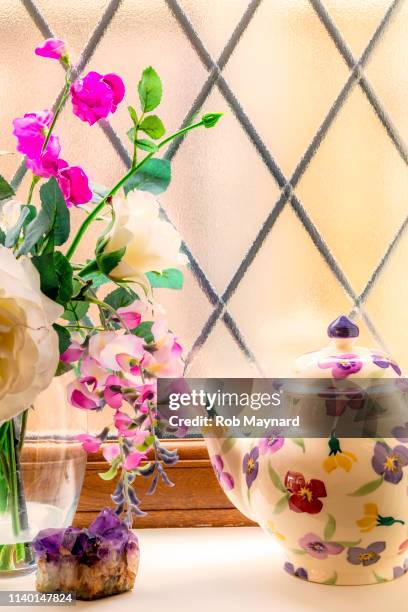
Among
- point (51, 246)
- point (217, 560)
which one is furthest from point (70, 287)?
point (217, 560)

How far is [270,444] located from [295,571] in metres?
0.14

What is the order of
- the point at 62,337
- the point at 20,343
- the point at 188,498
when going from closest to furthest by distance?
the point at 20,343 → the point at 62,337 → the point at 188,498

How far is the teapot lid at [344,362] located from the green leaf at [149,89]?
28cm

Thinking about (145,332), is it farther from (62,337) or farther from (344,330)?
(344,330)

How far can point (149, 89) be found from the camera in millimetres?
694

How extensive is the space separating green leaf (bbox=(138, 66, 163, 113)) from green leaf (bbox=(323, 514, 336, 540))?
40cm

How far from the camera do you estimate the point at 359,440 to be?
70 cm

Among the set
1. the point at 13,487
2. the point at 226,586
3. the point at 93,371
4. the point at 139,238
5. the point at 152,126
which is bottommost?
the point at 226,586

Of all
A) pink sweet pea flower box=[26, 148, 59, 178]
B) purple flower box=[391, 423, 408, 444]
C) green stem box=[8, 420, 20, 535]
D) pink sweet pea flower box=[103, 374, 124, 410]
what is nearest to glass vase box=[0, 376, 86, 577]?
green stem box=[8, 420, 20, 535]

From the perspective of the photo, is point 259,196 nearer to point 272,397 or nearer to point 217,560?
point 272,397

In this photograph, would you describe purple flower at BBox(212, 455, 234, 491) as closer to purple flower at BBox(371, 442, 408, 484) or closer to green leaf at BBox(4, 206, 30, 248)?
purple flower at BBox(371, 442, 408, 484)

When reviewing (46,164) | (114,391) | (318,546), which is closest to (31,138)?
(46,164)

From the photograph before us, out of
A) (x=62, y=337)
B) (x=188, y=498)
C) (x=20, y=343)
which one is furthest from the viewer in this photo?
(x=188, y=498)

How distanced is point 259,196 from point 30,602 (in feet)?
1.84
